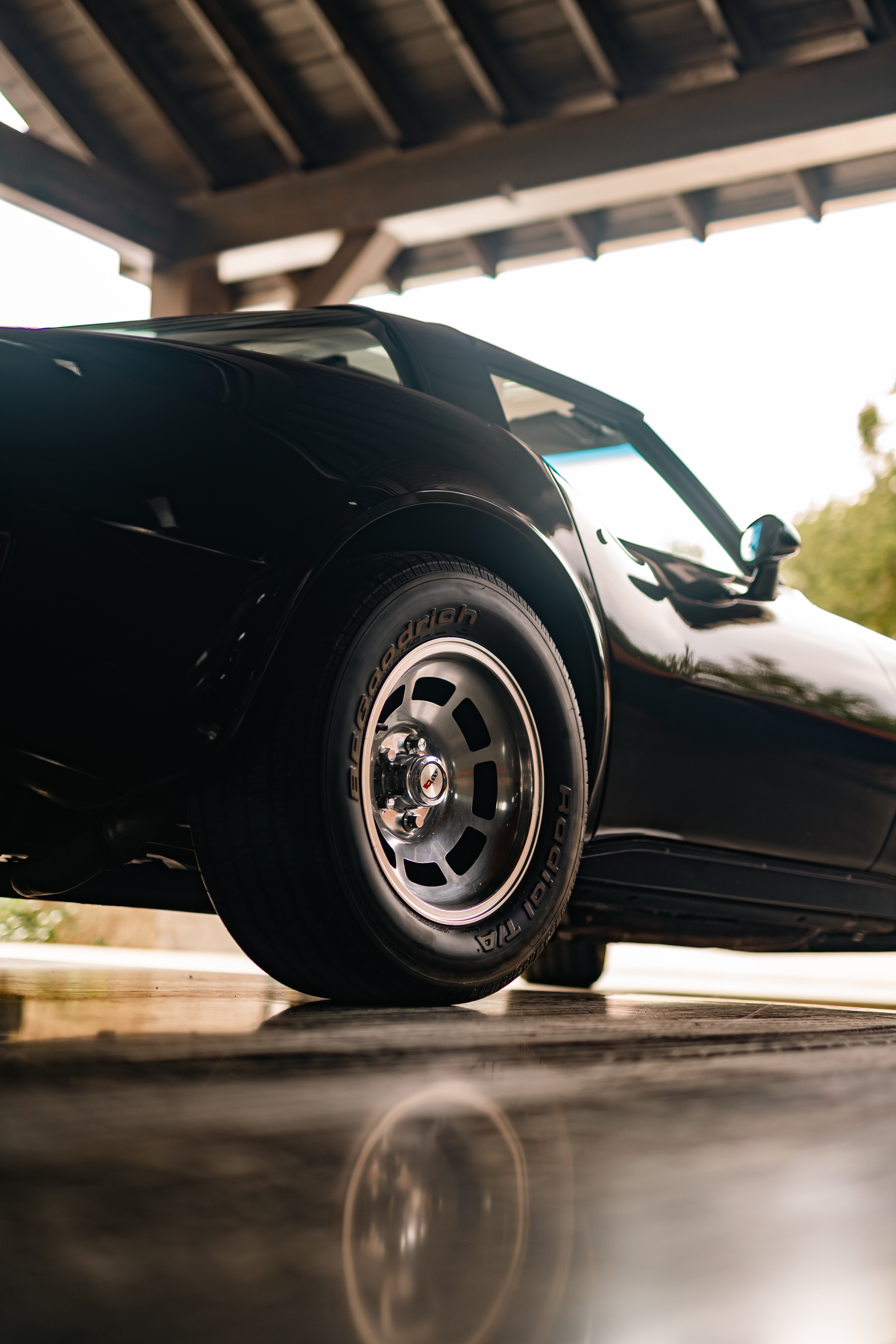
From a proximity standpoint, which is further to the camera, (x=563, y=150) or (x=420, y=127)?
(x=420, y=127)

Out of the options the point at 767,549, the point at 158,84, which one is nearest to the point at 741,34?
the point at 158,84

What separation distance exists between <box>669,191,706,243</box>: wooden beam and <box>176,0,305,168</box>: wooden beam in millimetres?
2569

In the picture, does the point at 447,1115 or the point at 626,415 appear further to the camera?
the point at 626,415

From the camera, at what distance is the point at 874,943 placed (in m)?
3.96

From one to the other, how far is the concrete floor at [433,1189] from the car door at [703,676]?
40.0 inches

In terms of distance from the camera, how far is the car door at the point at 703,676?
2.48 m

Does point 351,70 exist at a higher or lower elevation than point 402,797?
higher

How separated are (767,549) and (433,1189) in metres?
2.66

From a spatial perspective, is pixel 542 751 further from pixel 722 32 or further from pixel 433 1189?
pixel 722 32

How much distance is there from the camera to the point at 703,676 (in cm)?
266

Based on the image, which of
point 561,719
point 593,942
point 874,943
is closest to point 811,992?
point 874,943

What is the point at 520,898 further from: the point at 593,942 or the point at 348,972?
the point at 593,942

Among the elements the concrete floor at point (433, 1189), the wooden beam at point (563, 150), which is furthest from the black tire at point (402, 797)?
the wooden beam at point (563, 150)

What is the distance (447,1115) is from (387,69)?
815cm
